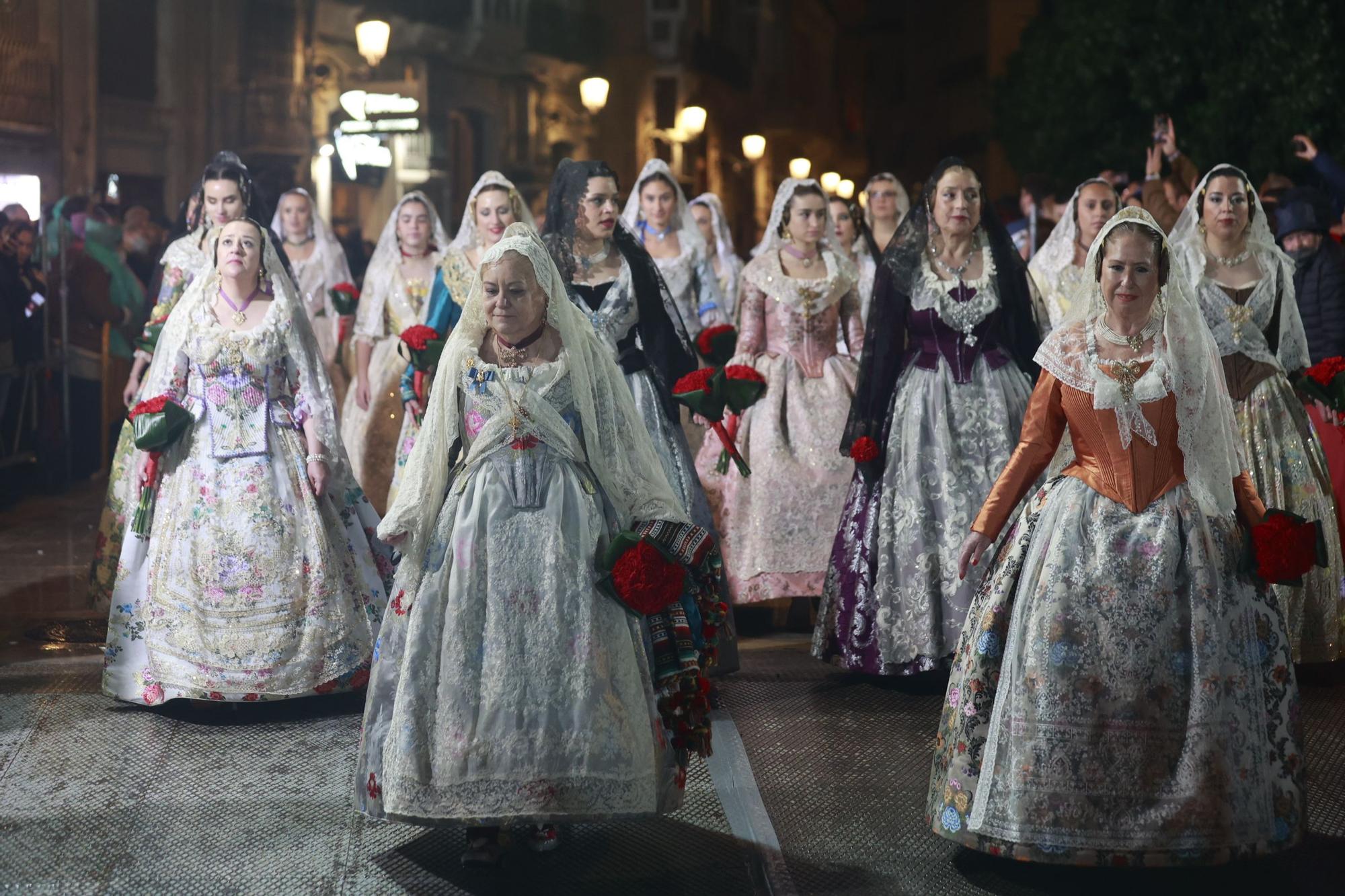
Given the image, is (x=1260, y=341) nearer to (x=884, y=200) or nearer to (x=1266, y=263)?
(x=1266, y=263)

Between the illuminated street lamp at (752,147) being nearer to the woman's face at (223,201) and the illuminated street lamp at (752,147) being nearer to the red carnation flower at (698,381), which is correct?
the woman's face at (223,201)

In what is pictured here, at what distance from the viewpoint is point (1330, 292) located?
7316mm

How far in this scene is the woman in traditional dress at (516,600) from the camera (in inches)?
156

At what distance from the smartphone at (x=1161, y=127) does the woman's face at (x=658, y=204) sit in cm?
270

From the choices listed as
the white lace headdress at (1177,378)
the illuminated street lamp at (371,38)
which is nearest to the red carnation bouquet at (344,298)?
the white lace headdress at (1177,378)

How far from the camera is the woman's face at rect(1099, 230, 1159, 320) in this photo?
4195mm

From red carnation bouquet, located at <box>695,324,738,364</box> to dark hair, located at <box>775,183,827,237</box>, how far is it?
1.20 m

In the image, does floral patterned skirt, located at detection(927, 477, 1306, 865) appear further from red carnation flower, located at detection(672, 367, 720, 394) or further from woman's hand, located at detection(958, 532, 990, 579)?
red carnation flower, located at detection(672, 367, 720, 394)

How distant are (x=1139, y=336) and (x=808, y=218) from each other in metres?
3.26

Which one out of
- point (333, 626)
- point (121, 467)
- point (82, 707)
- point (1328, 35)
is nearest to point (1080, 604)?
point (333, 626)

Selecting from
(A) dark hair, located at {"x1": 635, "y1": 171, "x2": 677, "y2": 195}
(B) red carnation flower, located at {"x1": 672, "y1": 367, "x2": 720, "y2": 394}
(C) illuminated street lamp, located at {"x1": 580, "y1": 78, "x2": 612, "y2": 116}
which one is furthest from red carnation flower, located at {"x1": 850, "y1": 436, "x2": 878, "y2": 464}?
(C) illuminated street lamp, located at {"x1": 580, "y1": 78, "x2": 612, "y2": 116}

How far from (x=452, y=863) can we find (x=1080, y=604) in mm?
1780

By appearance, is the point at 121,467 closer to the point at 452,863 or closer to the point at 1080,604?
the point at 452,863

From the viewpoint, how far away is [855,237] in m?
10.1
